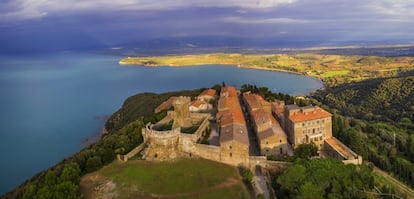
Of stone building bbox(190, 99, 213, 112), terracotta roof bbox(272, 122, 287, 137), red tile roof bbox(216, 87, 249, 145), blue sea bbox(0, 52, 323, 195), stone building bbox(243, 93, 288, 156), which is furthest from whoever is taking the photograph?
blue sea bbox(0, 52, 323, 195)

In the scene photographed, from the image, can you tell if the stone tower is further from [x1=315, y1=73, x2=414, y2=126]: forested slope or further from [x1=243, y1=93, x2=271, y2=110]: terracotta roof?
[x1=315, y1=73, x2=414, y2=126]: forested slope

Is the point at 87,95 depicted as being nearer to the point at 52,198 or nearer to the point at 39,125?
the point at 39,125

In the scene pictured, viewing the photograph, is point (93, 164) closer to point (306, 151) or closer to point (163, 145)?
point (163, 145)

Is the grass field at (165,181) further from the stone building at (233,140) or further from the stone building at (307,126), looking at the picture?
the stone building at (307,126)

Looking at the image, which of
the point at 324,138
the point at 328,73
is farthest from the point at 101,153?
the point at 328,73

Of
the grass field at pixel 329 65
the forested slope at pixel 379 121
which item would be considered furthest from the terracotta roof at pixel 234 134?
the grass field at pixel 329 65

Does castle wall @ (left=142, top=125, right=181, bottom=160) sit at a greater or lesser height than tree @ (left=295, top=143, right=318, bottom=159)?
greater

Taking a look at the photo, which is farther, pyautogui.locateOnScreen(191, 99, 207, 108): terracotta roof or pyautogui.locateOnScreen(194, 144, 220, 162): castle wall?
pyautogui.locateOnScreen(191, 99, 207, 108): terracotta roof

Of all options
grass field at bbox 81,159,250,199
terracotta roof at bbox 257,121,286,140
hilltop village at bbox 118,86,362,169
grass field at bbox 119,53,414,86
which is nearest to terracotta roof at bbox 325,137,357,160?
hilltop village at bbox 118,86,362,169
